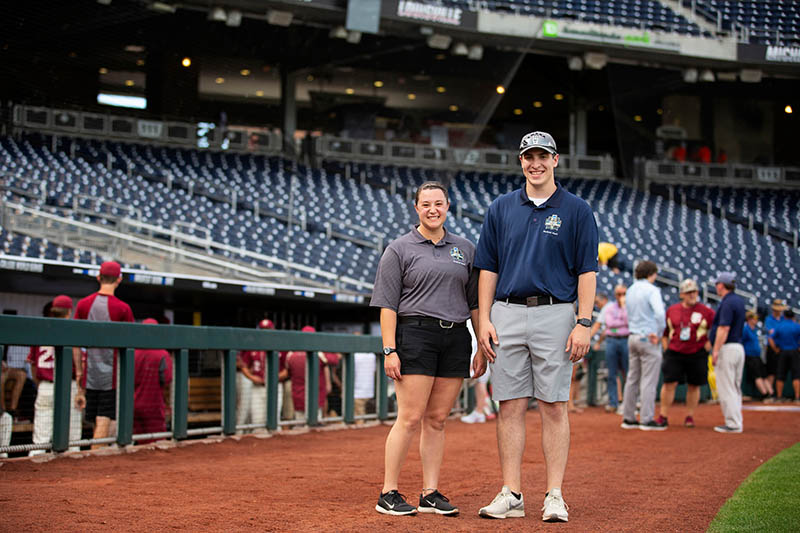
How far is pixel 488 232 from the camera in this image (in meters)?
5.50

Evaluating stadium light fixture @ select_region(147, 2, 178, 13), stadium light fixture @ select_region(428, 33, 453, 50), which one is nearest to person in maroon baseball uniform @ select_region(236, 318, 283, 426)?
stadium light fixture @ select_region(147, 2, 178, 13)

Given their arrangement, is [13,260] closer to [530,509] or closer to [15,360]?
[15,360]

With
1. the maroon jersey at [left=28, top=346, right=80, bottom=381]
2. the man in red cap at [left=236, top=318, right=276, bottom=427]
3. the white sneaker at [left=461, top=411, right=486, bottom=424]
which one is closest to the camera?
the maroon jersey at [left=28, top=346, right=80, bottom=381]

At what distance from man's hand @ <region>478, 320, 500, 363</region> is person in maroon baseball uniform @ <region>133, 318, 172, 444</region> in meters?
4.13

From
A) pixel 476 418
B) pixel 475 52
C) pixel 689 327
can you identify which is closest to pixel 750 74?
pixel 475 52

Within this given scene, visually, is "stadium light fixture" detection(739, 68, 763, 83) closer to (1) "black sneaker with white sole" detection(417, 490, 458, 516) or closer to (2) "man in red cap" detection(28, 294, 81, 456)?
(2) "man in red cap" detection(28, 294, 81, 456)

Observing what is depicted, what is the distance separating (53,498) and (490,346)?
2592 millimetres

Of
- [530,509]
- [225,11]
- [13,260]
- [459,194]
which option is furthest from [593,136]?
[530,509]

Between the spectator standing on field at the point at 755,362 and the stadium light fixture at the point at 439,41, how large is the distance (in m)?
13.7

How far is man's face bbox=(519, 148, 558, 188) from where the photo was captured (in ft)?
17.6

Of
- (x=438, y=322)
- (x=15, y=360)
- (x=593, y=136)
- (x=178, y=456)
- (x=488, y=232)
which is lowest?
(x=178, y=456)

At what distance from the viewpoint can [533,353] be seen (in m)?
5.29

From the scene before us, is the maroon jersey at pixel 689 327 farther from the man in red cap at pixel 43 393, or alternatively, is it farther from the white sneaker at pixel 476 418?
the man in red cap at pixel 43 393

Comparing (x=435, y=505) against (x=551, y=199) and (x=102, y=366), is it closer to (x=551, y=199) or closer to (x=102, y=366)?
(x=551, y=199)
